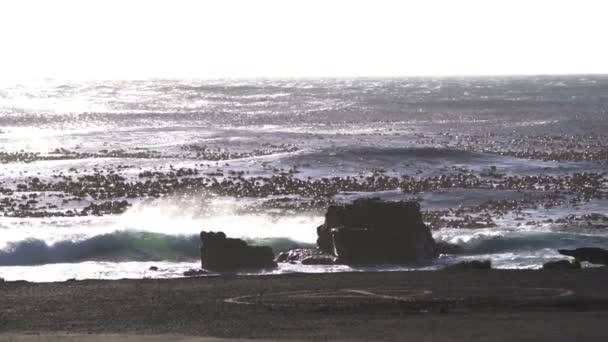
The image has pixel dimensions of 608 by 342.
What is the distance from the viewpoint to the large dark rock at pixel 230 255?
111 ft

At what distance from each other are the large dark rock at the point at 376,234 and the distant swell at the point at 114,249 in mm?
3455

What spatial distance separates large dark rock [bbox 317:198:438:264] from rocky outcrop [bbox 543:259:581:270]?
4.37 meters

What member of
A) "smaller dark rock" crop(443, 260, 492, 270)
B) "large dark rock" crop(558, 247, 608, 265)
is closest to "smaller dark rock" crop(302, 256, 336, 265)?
"smaller dark rock" crop(443, 260, 492, 270)

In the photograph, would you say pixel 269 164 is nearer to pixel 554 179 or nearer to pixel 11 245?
pixel 554 179

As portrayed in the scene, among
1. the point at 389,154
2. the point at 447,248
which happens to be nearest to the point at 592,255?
the point at 447,248

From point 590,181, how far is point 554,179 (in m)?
2.08

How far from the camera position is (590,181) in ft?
188

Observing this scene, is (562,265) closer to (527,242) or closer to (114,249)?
(527,242)

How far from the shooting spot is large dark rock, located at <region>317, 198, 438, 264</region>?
35000 mm

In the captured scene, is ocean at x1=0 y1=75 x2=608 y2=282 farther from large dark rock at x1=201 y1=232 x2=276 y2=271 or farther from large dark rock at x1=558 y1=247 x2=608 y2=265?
large dark rock at x1=558 y1=247 x2=608 y2=265

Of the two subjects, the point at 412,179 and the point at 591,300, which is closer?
the point at 591,300

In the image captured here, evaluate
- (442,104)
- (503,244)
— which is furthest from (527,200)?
(442,104)

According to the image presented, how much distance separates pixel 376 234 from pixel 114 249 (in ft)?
30.8

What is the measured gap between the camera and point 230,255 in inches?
1336
